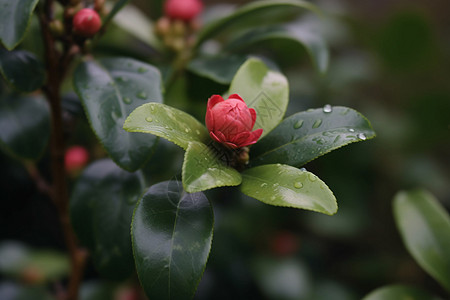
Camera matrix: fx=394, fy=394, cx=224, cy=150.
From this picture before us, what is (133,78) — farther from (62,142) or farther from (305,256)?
(305,256)

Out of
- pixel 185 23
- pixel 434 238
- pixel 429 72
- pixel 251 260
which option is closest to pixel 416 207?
pixel 434 238

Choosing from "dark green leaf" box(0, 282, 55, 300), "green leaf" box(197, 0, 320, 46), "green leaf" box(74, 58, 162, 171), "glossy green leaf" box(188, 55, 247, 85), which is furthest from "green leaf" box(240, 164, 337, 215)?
"dark green leaf" box(0, 282, 55, 300)

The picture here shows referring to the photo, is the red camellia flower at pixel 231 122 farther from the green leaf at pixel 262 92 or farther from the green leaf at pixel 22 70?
the green leaf at pixel 22 70

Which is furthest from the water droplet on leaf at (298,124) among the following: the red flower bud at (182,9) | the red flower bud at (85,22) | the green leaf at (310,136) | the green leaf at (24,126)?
the red flower bud at (182,9)

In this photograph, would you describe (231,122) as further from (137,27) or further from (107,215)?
(137,27)

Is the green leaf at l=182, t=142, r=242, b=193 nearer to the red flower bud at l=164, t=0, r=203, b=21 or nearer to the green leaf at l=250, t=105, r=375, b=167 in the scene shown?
the green leaf at l=250, t=105, r=375, b=167

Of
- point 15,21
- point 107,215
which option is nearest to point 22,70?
point 15,21
